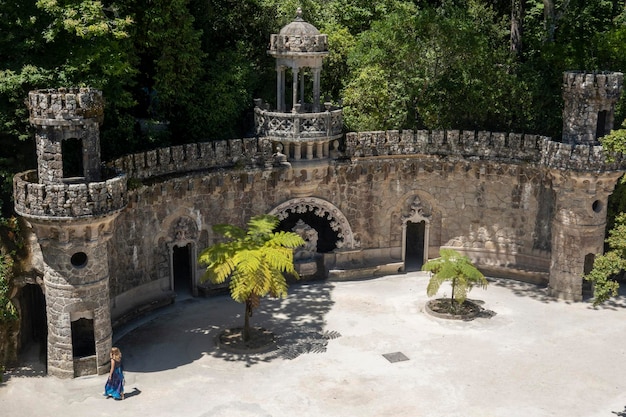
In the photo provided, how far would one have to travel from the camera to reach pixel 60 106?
2647 cm

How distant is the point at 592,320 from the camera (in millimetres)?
33906

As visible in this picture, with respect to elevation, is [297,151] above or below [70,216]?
above

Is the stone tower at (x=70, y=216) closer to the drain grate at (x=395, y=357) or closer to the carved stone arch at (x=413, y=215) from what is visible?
the drain grate at (x=395, y=357)

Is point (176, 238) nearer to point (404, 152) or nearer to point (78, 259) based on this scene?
point (78, 259)

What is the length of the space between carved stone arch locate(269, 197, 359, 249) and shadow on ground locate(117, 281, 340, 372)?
2.49m

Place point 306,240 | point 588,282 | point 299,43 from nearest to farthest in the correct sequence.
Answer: point 299,43
point 588,282
point 306,240

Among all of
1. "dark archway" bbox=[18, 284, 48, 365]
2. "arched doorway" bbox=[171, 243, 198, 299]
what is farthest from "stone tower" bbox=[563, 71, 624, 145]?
"dark archway" bbox=[18, 284, 48, 365]

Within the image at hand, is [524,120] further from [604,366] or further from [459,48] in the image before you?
[604,366]

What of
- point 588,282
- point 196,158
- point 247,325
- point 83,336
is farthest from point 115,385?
point 588,282

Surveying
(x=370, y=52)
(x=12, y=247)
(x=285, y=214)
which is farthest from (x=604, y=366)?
(x=12, y=247)

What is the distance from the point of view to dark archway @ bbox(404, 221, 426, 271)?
4078cm

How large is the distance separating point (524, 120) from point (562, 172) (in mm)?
5298

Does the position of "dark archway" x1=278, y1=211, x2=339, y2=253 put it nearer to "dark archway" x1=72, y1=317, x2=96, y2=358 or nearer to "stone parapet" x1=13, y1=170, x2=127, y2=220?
"dark archway" x1=72, y1=317, x2=96, y2=358

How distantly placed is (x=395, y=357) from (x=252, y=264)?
6.39 metres
